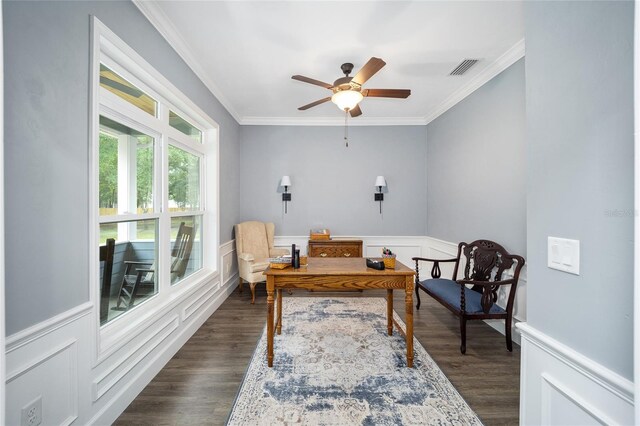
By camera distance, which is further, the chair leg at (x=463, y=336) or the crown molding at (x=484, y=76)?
the crown molding at (x=484, y=76)

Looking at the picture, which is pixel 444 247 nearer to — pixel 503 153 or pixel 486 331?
pixel 486 331

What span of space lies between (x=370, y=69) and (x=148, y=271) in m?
2.68

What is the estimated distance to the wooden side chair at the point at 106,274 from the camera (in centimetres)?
181

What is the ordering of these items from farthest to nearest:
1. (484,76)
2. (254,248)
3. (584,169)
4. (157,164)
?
(254,248) → (484,76) → (157,164) → (584,169)

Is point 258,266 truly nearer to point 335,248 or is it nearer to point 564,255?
point 335,248

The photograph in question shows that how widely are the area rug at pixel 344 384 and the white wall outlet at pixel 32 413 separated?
3.15 feet

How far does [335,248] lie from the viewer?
4270mm

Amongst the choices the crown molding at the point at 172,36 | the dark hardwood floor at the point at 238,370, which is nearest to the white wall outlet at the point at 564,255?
the dark hardwood floor at the point at 238,370

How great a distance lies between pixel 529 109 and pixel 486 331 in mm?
2690

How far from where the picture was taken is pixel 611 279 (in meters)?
0.80

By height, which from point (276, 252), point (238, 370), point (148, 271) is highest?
point (148, 271)

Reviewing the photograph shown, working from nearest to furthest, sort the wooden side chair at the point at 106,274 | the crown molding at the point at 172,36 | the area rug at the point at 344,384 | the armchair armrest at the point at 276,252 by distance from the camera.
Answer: the area rug at the point at 344,384 → the wooden side chair at the point at 106,274 → the crown molding at the point at 172,36 → the armchair armrest at the point at 276,252

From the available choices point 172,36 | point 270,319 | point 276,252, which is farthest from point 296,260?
point 172,36

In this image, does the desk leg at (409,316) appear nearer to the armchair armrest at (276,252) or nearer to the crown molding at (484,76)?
the armchair armrest at (276,252)
